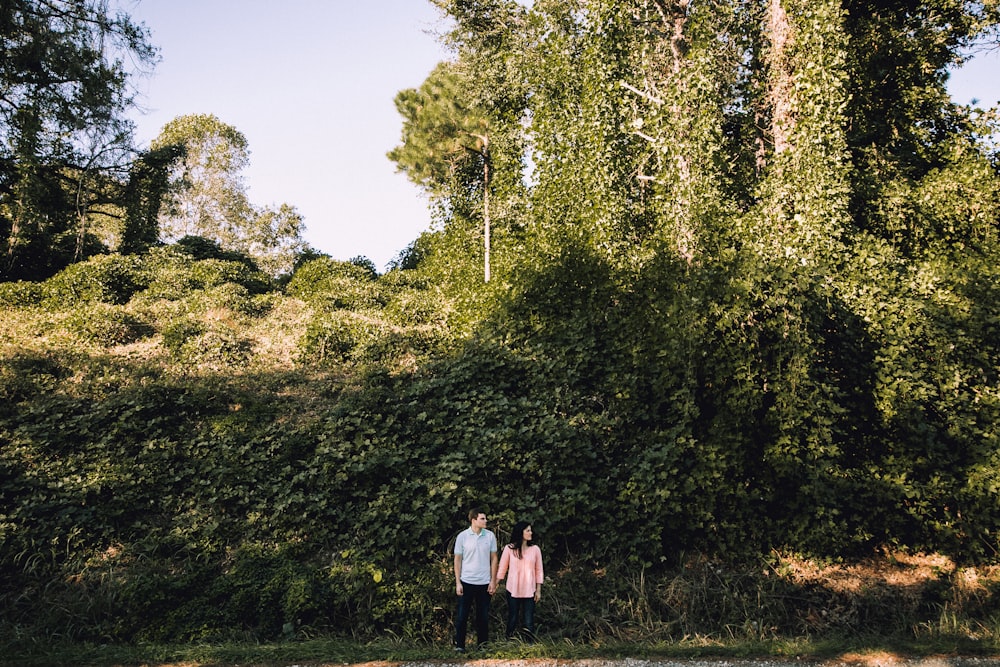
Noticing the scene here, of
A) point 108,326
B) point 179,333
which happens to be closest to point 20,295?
point 108,326

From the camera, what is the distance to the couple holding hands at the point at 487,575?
19.7ft

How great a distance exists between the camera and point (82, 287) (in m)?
16.8

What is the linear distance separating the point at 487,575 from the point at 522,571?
0.36m

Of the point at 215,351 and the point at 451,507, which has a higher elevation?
the point at 215,351

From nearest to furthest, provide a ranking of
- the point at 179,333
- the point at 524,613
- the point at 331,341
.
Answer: the point at 524,613
the point at 331,341
the point at 179,333

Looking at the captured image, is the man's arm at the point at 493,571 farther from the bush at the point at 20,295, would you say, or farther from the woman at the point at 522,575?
the bush at the point at 20,295

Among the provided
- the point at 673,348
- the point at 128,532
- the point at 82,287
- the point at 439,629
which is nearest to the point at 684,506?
the point at 673,348

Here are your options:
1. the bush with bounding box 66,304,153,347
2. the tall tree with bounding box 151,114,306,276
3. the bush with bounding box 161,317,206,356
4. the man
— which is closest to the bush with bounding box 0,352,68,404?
the bush with bounding box 66,304,153,347

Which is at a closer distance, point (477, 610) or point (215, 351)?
point (477, 610)

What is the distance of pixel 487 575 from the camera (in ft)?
19.8

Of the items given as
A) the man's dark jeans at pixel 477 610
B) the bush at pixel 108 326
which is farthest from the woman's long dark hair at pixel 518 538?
the bush at pixel 108 326

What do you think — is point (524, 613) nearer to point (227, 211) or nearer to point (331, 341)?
point (331, 341)

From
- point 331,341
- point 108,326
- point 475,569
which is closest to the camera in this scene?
point 475,569

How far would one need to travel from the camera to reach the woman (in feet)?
→ 20.3
